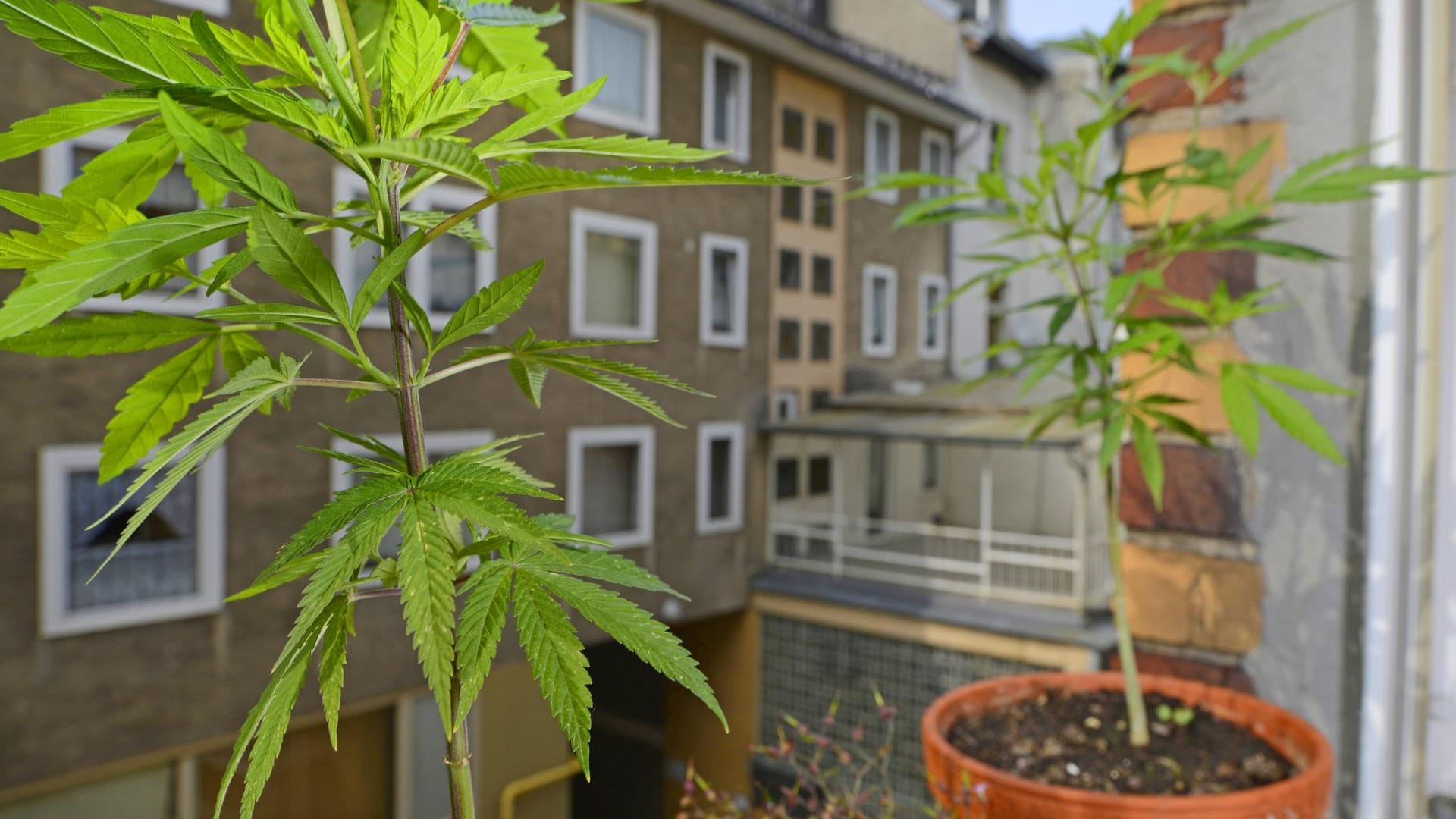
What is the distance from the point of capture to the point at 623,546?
451 centimetres

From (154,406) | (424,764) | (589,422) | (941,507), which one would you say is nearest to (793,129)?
(589,422)

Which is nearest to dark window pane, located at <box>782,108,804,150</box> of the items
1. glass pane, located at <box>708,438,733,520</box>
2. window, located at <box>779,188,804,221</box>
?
window, located at <box>779,188,804,221</box>

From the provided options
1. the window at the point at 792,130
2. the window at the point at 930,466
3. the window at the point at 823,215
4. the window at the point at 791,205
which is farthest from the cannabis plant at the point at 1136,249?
the window at the point at 930,466

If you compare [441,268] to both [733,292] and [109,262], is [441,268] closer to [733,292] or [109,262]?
[733,292]

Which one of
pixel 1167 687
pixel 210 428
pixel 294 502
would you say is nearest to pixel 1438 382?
pixel 1167 687

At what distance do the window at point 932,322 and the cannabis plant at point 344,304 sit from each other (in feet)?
20.1

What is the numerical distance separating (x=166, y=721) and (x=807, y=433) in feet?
10.2

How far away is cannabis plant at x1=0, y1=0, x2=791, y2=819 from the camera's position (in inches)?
7.4

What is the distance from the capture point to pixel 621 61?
432cm

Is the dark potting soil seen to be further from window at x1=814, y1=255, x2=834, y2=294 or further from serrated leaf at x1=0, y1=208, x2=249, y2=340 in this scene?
window at x1=814, y1=255, x2=834, y2=294

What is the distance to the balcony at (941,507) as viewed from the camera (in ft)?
14.4

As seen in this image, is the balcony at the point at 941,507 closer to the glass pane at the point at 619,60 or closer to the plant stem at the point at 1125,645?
the glass pane at the point at 619,60

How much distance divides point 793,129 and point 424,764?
3.56 m

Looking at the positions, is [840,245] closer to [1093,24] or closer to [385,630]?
[385,630]
